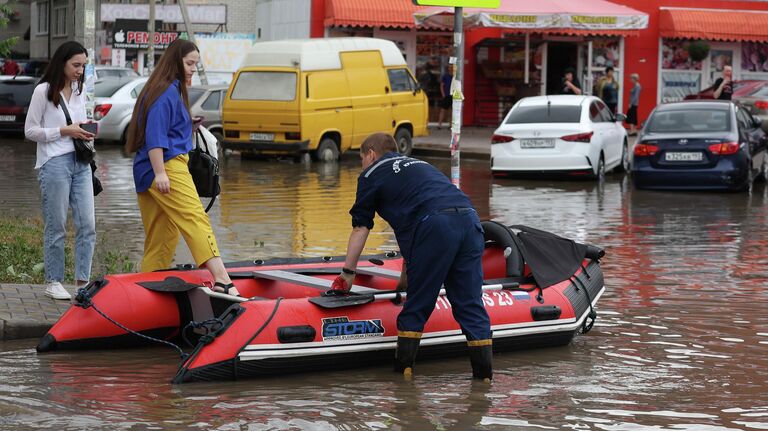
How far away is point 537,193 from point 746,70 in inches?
776

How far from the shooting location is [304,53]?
25656 millimetres

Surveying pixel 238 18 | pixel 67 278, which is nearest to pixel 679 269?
pixel 67 278

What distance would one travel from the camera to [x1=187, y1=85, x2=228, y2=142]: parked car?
27.8 metres

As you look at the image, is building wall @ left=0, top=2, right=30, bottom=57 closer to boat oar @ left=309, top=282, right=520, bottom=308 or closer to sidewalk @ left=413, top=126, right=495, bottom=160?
sidewalk @ left=413, top=126, right=495, bottom=160

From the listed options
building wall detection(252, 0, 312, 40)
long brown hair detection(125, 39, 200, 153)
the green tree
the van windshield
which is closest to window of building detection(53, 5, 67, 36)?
building wall detection(252, 0, 312, 40)

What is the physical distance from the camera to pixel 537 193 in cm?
2044

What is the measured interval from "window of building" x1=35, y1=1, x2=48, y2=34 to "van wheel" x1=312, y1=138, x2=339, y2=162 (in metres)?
39.8

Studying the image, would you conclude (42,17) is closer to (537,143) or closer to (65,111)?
(537,143)

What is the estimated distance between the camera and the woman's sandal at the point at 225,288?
8.62 meters

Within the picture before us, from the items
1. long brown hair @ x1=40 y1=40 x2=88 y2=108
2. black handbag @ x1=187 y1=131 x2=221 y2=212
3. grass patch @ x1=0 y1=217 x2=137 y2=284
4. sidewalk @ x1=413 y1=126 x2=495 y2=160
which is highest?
long brown hair @ x1=40 y1=40 x2=88 y2=108

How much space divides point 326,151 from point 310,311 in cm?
1809

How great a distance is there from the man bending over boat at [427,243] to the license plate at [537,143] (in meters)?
14.1

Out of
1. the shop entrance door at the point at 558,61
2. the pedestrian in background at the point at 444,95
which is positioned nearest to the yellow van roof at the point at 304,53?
the pedestrian in background at the point at 444,95

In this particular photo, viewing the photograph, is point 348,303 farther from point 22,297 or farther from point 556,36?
point 556,36
